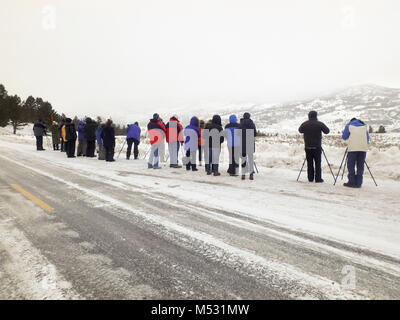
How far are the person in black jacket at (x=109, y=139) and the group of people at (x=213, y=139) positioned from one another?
9.80 ft

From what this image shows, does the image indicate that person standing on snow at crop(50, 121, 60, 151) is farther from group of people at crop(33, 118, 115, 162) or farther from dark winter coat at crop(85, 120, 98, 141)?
dark winter coat at crop(85, 120, 98, 141)

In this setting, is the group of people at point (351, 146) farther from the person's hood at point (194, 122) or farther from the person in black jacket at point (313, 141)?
the person's hood at point (194, 122)

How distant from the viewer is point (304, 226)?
3926 millimetres

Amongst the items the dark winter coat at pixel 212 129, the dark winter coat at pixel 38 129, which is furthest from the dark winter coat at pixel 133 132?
the dark winter coat at pixel 38 129

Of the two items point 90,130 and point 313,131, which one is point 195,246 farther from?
point 90,130

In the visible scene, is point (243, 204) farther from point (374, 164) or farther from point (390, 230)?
point (374, 164)

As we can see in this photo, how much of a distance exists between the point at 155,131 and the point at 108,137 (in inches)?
151

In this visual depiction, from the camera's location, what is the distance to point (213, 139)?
995 cm

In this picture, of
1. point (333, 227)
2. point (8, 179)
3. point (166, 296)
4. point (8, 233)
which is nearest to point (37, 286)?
point (166, 296)

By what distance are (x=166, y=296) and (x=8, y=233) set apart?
262 cm

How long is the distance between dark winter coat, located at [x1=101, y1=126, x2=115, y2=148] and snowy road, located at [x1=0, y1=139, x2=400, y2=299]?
25.7 feet

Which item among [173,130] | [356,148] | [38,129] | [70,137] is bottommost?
[356,148]

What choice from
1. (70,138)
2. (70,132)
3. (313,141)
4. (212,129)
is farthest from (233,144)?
(70,132)

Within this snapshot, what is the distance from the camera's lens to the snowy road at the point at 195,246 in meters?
2.24
